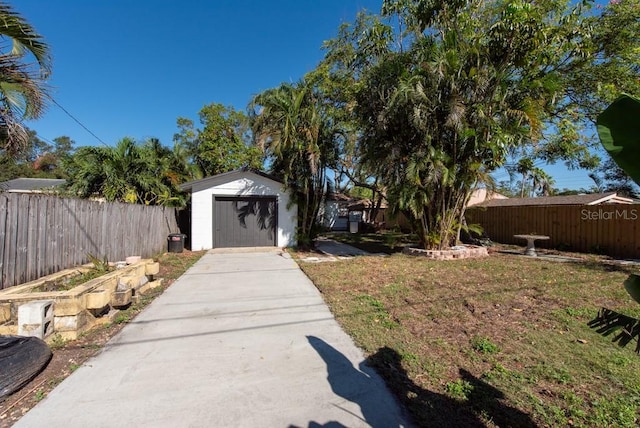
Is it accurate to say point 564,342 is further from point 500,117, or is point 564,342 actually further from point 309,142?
point 309,142

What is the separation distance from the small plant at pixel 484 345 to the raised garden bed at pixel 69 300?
458 centimetres

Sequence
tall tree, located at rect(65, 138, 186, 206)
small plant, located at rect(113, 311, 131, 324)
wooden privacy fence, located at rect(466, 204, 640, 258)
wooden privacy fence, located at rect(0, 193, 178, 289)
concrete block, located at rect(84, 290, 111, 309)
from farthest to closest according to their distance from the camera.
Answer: tall tree, located at rect(65, 138, 186, 206), wooden privacy fence, located at rect(466, 204, 640, 258), small plant, located at rect(113, 311, 131, 324), wooden privacy fence, located at rect(0, 193, 178, 289), concrete block, located at rect(84, 290, 111, 309)

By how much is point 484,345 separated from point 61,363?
4488mm

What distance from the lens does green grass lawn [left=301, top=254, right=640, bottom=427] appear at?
99.2 inches

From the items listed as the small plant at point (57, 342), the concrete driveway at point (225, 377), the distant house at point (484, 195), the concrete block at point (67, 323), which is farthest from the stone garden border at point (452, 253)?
the small plant at point (57, 342)

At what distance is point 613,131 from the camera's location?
Answer: 5.03ft

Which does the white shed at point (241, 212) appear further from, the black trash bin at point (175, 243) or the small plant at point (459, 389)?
the small plant at point (459, 389)

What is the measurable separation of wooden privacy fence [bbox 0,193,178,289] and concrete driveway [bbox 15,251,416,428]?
1.79m

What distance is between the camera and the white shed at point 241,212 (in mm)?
12828

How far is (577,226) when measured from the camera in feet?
37.2

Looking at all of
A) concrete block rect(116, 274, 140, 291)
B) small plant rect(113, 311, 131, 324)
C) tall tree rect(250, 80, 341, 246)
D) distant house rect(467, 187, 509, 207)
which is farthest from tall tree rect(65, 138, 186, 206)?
distant house rect(467, 187, 509, 207)

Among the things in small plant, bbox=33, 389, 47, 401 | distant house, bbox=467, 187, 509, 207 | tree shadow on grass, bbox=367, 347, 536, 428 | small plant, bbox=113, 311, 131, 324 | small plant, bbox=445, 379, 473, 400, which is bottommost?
small plant, bbox=33, 389, 47, 401

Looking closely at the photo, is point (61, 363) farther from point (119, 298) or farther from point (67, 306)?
point (119, 298)

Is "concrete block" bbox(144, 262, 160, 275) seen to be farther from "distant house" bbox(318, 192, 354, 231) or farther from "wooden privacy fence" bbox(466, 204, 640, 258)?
"wooden privacy fence" bbox(466, 204, 640, 258)
